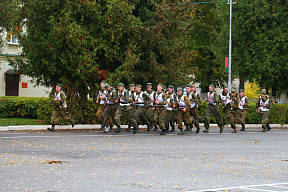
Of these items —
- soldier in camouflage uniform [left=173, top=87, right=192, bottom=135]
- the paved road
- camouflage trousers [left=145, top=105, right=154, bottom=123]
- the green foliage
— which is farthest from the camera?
the green foliage

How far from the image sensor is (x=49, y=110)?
2456cm

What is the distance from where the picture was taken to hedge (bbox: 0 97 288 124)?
81.9 ft

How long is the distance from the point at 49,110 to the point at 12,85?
2259cm

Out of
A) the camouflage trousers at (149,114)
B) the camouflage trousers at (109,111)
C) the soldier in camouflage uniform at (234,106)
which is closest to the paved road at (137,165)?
the camouflage trousers at (109,111)

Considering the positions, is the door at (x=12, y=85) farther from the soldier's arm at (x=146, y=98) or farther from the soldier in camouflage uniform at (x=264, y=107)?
the soldier's arm at (x=146, y=98)

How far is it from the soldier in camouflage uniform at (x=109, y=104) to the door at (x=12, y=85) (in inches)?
970

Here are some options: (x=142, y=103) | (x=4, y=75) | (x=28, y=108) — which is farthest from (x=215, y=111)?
(x=4, y=75)

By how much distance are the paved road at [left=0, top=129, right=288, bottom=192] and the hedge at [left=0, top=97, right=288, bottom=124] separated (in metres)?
6.27

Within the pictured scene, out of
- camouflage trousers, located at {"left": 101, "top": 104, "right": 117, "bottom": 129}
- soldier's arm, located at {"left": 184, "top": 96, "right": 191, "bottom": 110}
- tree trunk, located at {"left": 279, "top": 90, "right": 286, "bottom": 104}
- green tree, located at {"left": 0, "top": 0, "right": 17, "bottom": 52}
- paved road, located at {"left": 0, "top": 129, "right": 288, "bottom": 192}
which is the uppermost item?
green tree, located at {"left": 0, "top": 0, "right": 17, "bottom": 52}

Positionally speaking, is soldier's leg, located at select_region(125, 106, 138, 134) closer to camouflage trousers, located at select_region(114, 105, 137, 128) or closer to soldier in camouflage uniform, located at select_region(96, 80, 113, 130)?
camouflage trousers, located at select_region(114, 105, 137, 128)

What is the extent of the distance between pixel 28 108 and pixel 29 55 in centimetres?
387

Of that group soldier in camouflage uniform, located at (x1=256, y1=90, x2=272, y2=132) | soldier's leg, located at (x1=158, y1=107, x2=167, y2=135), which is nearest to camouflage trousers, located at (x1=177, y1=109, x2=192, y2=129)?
soldier's leg, located at (x1=158, y1=107, x2=167, y2=135)

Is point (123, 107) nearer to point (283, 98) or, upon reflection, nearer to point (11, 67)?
point (11, 67)

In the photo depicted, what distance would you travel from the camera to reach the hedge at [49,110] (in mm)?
24969
